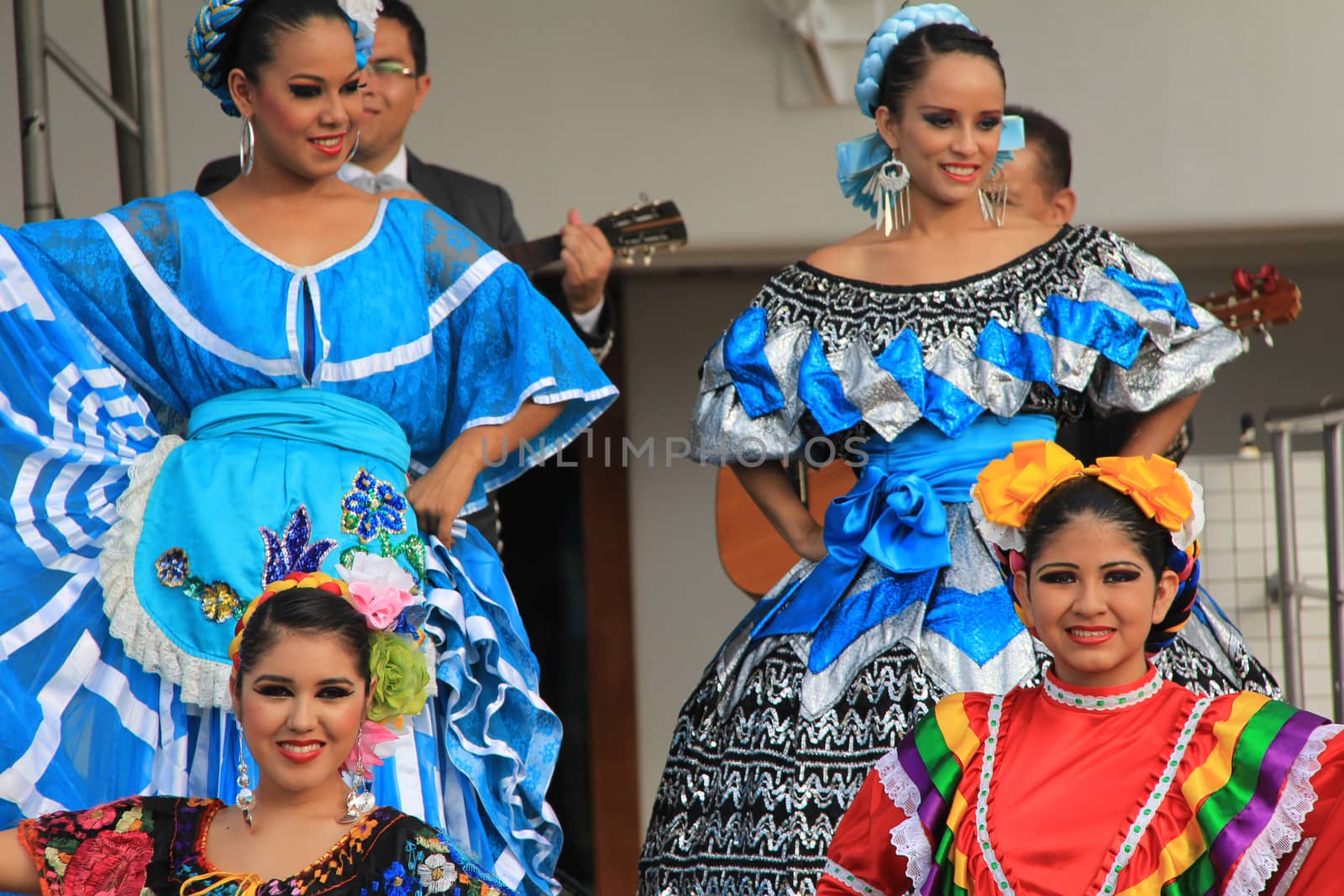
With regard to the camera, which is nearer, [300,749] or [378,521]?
[300,749]

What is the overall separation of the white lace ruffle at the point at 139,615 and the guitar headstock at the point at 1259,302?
225 cm

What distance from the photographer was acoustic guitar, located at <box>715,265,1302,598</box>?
4066 mm

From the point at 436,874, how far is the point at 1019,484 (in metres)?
0.85

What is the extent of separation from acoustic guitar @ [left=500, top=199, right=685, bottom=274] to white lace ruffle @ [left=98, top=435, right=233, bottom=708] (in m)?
1.13

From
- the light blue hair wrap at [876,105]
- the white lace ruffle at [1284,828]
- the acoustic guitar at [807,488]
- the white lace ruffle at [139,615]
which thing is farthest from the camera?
the acoustic guitar at [807,488]

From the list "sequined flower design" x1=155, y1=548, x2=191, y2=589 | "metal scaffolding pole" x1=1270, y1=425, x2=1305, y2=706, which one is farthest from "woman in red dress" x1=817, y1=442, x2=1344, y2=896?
"metal scaffolding pole" x1=1270, y1=425, x2=1305, y2=706

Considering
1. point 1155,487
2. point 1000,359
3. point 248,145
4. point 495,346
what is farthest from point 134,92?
point 1155,487

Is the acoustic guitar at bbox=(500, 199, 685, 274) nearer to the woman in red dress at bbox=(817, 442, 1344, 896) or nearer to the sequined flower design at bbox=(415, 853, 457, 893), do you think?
the woman in red dress at bbox=(817, 442, 1344, 896)

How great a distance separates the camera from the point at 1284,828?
2088mm

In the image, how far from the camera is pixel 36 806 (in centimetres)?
281

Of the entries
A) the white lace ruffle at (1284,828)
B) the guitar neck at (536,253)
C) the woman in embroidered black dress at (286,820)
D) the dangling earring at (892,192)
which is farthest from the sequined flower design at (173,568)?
the white lace ruffle at (1284,828)

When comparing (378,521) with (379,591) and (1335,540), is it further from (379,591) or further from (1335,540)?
(1335,540)

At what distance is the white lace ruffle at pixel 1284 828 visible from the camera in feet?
6.84

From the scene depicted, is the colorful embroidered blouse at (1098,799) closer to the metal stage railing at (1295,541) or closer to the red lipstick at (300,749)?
the red lipstick at (300,749)
